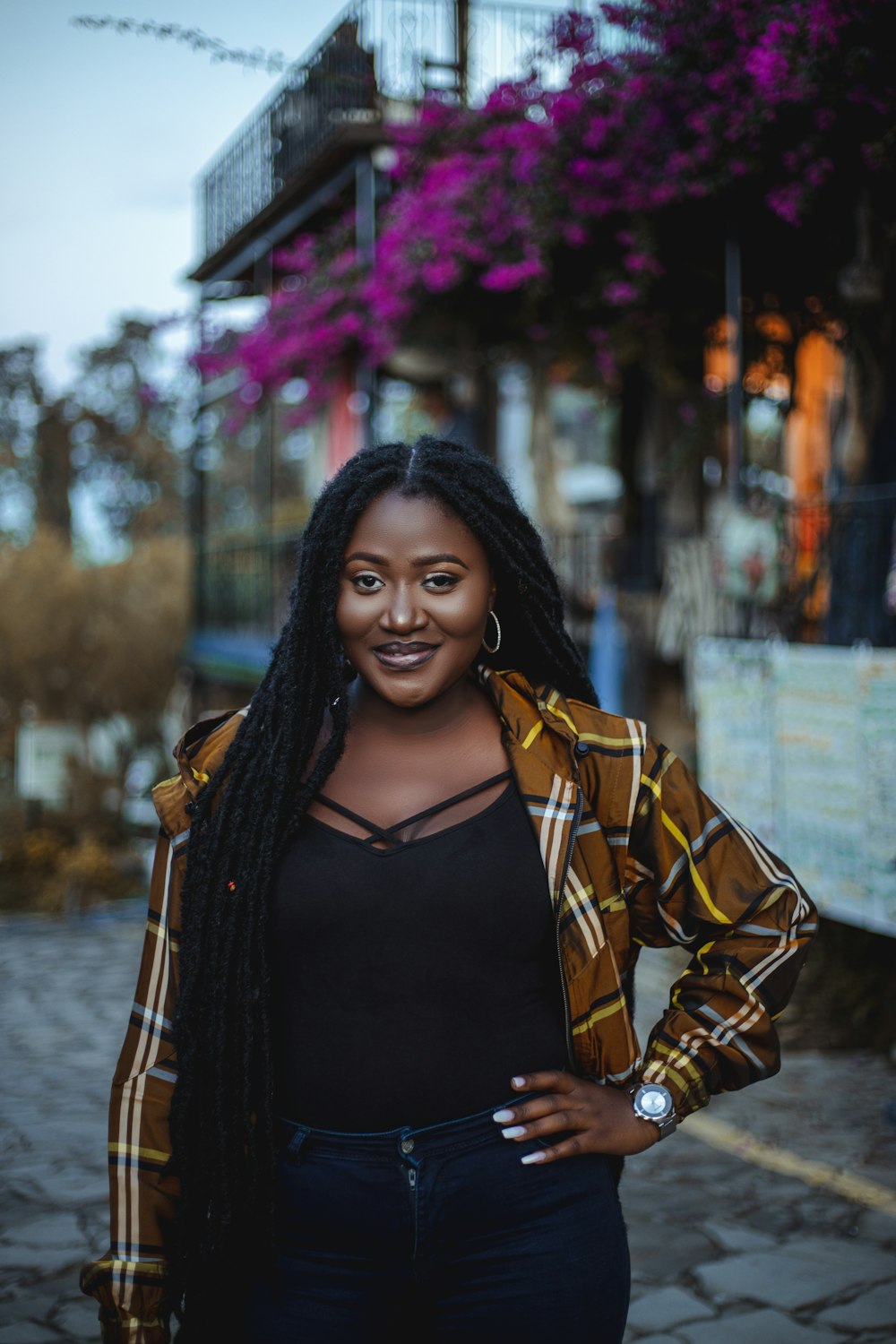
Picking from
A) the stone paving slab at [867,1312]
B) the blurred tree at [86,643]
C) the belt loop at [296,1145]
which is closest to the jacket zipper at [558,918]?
the belt loop at [296,1145]

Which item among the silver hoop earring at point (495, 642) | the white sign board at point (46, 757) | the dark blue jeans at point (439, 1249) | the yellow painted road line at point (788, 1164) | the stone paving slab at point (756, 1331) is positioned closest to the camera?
the dark blue jeans at point (439, 1249)

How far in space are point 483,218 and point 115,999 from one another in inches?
194

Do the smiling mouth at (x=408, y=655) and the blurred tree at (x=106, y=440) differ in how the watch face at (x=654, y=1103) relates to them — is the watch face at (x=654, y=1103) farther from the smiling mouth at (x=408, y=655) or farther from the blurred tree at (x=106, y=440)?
the blurred tree at (x=106, y=440)

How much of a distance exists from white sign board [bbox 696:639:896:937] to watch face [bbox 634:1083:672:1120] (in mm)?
3182

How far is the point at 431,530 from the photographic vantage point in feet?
6.39

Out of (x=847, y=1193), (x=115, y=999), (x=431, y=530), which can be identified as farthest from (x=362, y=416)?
(x=431, y=530)

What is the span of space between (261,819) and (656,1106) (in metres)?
0.69

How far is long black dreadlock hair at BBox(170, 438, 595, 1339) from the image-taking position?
6.03ft

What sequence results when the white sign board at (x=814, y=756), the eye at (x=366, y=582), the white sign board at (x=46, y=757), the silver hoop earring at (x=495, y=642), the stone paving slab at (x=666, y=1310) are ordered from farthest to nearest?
the white sign board at (x=46, y=757), the white sign board at (x=814, y=756), the stone paving slab at (x=666, y=1310), the silver hoop earring at (x=495, y=642), the eye at (x=366, y=582)

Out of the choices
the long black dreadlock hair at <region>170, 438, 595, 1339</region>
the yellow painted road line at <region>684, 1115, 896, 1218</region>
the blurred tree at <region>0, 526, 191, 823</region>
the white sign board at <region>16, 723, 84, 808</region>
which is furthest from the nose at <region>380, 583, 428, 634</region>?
the white sign board at <region>16, 723, 84, 808</region>

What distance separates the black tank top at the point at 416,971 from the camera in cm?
178

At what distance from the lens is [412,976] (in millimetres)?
1788

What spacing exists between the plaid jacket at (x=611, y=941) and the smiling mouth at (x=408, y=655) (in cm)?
17

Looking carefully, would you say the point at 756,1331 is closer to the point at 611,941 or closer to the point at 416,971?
the point at 611,941
